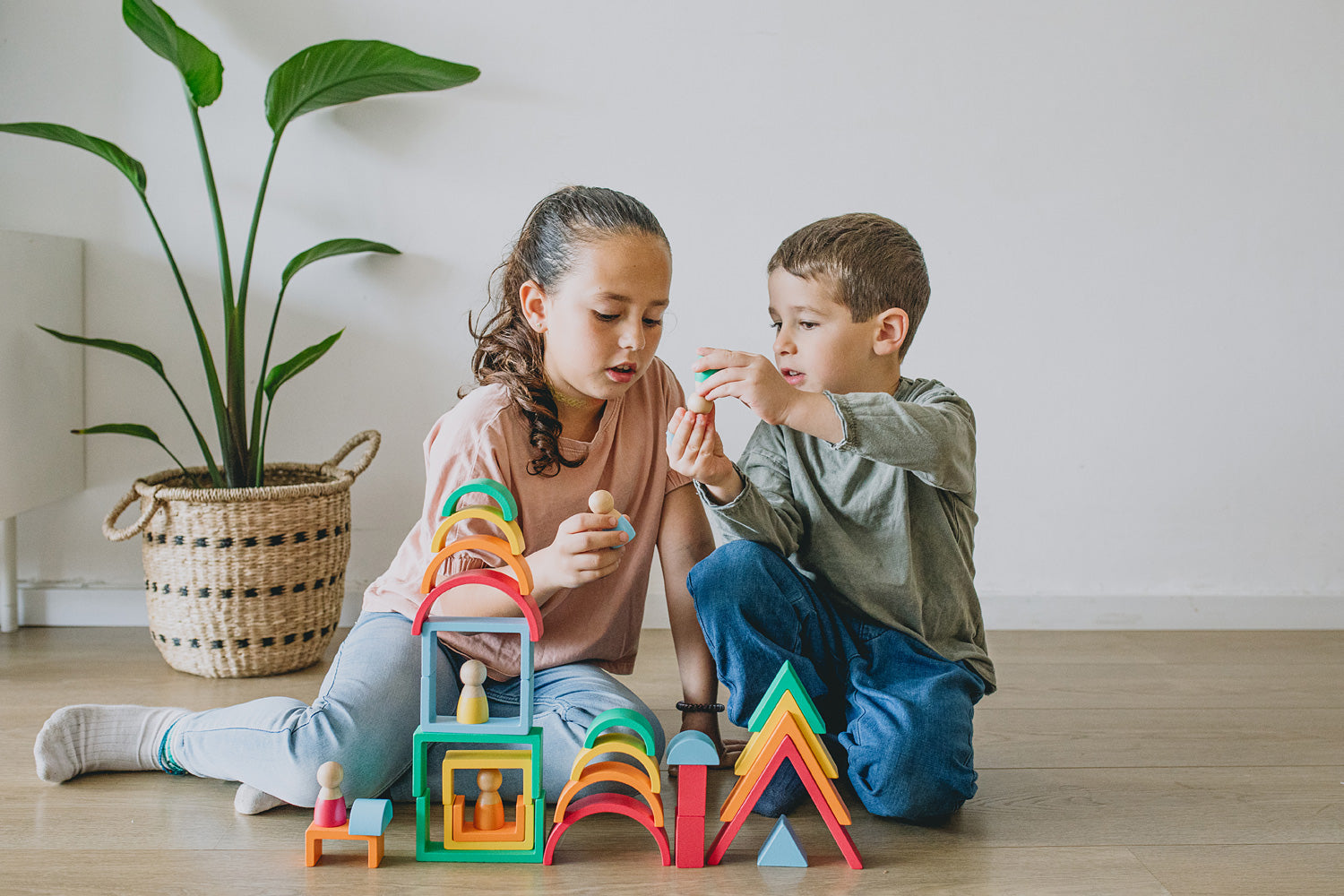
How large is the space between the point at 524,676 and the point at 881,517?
47 cm

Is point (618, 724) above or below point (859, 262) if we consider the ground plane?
below

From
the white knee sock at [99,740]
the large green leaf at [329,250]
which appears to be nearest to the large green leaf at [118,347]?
the large green leaf at [329,250]

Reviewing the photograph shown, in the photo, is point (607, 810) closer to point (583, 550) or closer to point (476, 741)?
point (476, 741)

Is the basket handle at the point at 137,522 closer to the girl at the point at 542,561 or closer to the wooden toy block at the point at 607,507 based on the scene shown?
the girl at the point at 542,561

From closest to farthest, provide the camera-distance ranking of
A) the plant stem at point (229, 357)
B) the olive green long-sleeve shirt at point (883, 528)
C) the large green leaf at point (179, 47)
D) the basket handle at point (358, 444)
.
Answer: the olive green long-sleeve shirt at point (883, 528)
the large green leaf at point (179, 47)
the plant stem at point (229, 357)
the basket handle at point (358, 444)

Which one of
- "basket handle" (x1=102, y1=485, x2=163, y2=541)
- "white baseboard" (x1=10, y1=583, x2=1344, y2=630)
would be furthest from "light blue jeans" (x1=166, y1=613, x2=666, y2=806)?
"white baseboard" (x1=10, y1=583, x2=1344, y2=630)

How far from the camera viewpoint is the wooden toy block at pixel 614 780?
1.01 meters

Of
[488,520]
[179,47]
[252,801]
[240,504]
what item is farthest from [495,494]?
[179,47]

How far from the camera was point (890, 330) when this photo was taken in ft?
4.15

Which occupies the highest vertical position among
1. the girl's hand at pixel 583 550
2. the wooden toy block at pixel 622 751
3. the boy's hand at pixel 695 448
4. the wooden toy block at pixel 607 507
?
the boy's hand at pixel 695 448

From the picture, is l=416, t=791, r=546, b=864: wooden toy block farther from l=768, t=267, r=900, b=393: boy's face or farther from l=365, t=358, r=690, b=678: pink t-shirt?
l=768, t=267, r=900, b=393: boy's face

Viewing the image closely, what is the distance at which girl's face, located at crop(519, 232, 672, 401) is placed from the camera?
114 cm

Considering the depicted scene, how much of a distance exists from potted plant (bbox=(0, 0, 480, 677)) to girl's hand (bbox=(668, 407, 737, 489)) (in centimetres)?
75

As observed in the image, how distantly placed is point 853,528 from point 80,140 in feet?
4.07
